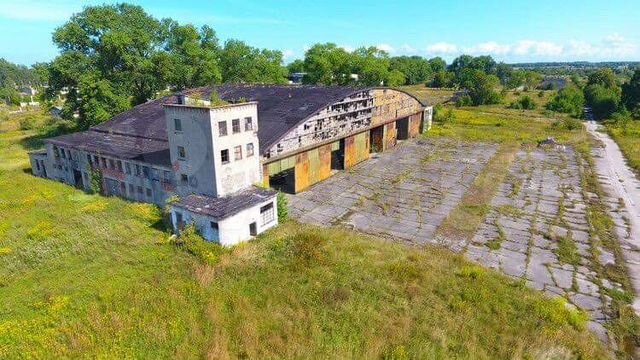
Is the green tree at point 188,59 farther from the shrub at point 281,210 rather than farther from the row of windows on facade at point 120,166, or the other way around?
the shrub at point 281,210

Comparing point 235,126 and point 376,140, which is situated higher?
point 235,126

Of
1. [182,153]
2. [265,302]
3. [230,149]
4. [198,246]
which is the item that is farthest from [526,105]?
[265,302]

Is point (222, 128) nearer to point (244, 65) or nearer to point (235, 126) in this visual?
point (235, 126)

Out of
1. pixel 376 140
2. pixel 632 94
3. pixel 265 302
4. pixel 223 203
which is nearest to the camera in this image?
pixel 265 302

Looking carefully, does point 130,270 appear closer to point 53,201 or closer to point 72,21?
point 53,201

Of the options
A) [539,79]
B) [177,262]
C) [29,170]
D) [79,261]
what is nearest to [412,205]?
[177,262]

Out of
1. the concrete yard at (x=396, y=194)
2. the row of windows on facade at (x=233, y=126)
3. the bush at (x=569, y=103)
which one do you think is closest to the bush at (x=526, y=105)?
the bush at (x=569, y=103)

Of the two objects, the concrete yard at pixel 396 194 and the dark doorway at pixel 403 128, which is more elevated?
the dark doorway at pixel 403 128
